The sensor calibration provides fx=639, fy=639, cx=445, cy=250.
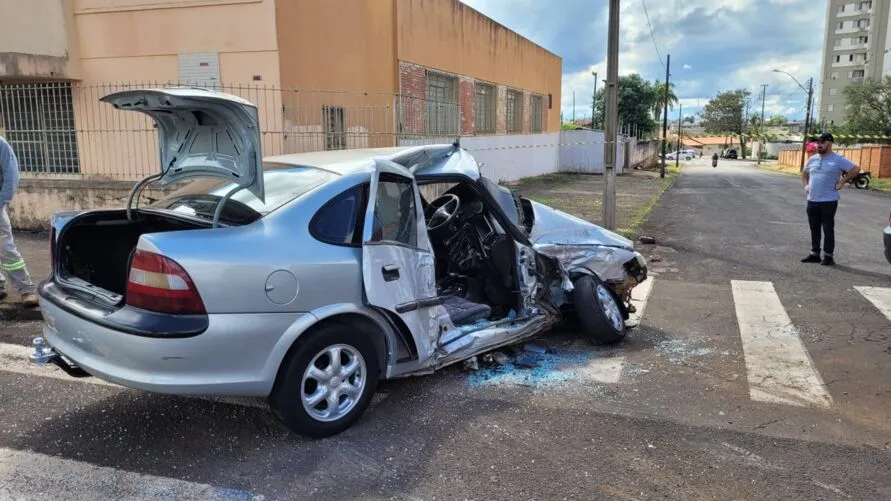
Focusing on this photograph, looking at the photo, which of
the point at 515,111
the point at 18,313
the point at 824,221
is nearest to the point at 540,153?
the point at 515,111

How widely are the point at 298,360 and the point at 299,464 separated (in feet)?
1.76

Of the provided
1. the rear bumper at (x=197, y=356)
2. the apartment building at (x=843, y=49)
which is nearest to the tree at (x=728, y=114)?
the apartment building at (x=843, y=49)

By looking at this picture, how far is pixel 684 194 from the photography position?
2341 centimetres

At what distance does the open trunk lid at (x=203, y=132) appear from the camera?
3.43 meters

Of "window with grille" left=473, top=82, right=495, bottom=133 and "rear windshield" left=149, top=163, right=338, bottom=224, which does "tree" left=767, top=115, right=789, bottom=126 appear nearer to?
"window with grille" left=473, top=82, right=495, bottom=133

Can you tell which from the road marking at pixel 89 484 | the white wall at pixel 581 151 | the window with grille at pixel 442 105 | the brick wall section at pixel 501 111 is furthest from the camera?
the white wall at pixel 581 151

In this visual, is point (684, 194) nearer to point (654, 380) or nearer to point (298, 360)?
point (654, 380)

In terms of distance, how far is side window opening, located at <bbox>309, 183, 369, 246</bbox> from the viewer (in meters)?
3.58

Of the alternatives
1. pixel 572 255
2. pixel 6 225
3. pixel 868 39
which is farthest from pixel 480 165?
pixel 868 39

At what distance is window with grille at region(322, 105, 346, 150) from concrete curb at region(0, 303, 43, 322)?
6.41 meters

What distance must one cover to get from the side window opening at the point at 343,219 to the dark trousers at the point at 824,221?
755 centimetres

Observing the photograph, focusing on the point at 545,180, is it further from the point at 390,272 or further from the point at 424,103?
the point at 390,272

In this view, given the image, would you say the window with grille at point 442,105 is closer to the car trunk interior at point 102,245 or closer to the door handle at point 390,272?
the car trunk interior at point 102,245

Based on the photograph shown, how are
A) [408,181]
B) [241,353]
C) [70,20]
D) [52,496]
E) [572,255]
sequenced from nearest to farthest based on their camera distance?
[52,496] < [241,353] < [408,181] < [572,255] < [70,20]
